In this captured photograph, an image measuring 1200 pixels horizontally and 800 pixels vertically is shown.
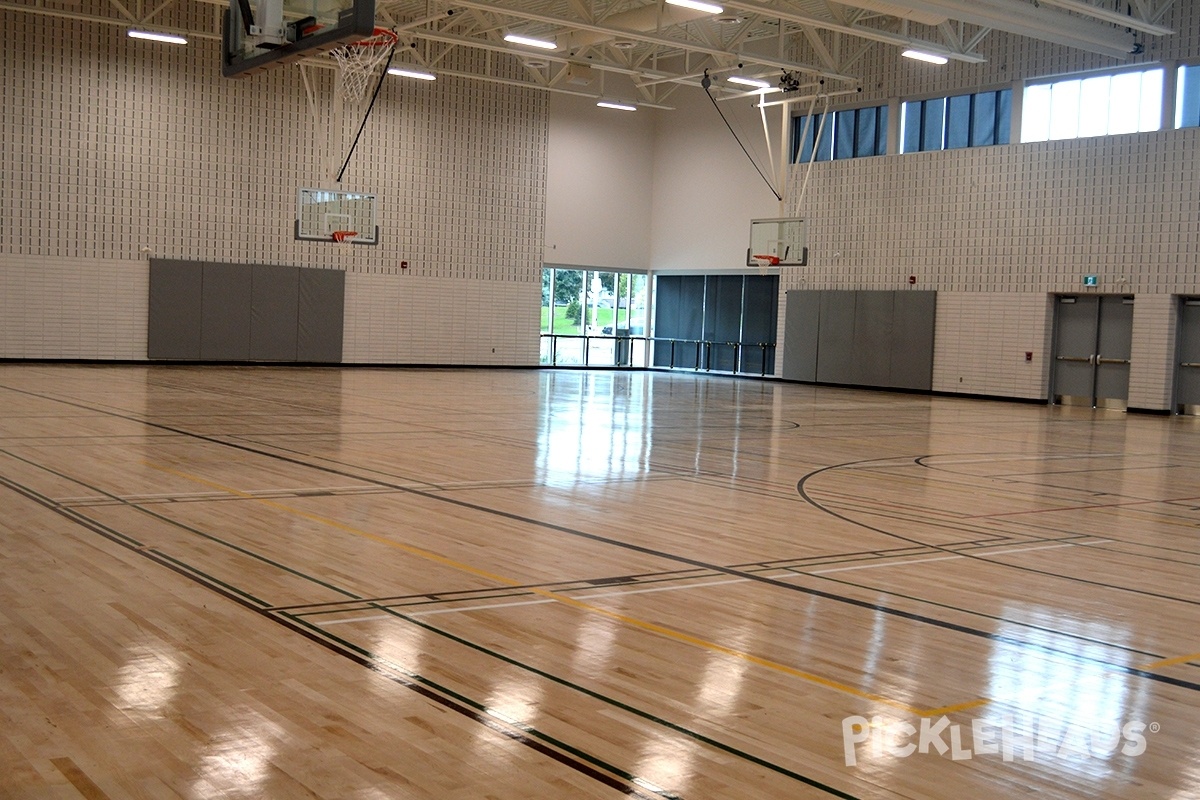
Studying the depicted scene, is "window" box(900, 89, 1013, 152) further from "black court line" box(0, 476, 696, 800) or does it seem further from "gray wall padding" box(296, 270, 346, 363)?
"black court line" box(0, 476, 696, 800)

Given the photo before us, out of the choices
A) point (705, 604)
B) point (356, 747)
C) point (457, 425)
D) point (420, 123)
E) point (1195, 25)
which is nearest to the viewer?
point (356, 747)

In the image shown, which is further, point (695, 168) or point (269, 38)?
point (695, 168)

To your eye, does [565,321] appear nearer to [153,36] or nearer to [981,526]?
[153,36]

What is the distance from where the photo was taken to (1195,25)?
74.0 feet

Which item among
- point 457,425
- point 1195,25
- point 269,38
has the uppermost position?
point 1195,25

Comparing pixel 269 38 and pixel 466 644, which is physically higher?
pixel 269 38

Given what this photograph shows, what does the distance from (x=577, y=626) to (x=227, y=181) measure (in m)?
24.8

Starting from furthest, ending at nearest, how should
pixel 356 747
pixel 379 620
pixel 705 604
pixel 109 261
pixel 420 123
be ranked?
1. pixel 420 123
2. pixel 109 261
3. pixel 705 604
4. pixel 379 620
5. pixel 356 747

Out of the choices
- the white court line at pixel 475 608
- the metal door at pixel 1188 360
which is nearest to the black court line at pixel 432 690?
the white court line at pixel 475 608

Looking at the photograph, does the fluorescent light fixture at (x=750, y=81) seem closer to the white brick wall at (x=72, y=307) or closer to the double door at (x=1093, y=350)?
the double door at (x=1093, y=350)

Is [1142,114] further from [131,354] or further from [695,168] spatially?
[131,354]

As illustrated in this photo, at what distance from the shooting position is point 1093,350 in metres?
25.2

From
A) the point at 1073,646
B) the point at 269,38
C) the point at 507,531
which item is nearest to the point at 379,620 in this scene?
the point at 507,531

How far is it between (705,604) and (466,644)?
1.46 meters
